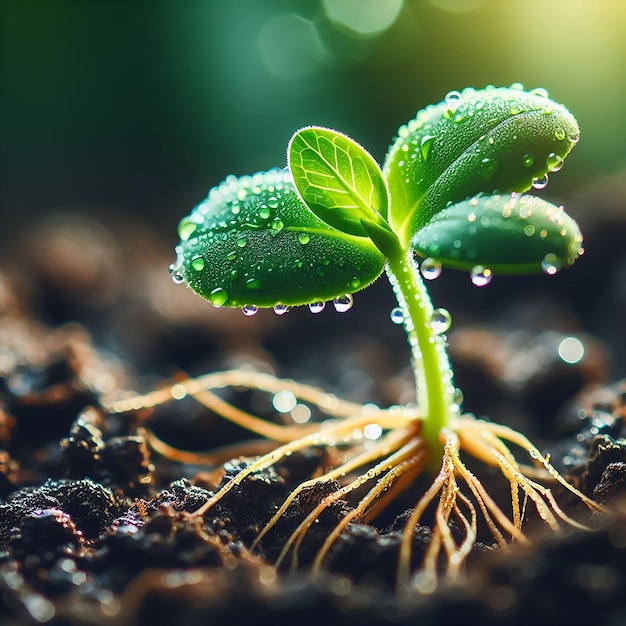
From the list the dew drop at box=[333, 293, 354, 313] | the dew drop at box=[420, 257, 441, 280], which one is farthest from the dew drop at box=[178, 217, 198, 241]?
the dew drop at box=[420, 257, 441, 280]

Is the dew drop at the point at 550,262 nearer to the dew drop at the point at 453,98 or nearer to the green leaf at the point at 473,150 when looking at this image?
the green leaf at the point at 473,150

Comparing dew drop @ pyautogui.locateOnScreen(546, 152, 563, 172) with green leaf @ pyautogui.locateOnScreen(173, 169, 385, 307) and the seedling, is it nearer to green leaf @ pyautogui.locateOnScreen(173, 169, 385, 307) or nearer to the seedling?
the seedling

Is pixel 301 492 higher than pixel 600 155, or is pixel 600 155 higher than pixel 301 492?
pixel 600 155

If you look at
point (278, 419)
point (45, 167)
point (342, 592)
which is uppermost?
point (45, 167)

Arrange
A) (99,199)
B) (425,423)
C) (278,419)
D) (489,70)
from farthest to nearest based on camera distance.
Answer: (99,199), (489,70), (278,419), (425,423)

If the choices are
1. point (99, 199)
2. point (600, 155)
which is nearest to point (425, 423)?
point (600, 155)

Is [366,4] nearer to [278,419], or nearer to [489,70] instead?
[489,70]
